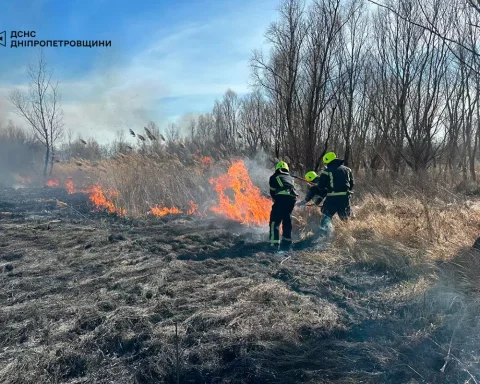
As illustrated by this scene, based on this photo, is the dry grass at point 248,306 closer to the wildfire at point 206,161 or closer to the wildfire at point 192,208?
the wildfire at point 192,208

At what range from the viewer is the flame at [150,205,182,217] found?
10.8m

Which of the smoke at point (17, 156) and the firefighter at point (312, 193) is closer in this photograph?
the firefighter at point (312, 193)

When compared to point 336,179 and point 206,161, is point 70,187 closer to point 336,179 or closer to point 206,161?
point 206,161

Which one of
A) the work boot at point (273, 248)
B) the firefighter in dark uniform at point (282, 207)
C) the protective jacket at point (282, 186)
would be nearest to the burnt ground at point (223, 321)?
the work boot at point (273, 248)

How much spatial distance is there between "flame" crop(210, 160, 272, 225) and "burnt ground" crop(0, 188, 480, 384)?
2690mm

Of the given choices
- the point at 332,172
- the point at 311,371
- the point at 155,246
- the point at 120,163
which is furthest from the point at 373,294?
the point at 120,163

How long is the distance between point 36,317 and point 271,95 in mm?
14725

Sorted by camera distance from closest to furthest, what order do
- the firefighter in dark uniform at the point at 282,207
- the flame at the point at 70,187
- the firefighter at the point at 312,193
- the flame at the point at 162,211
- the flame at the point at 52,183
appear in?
1. the firefighter in dark uniform at the point at 282,207
2. the firefighter at the point at 312,193
3. the flame at the point at 162,211
4. the flame at the point at 70,187
5. the flame at the point at 52,183

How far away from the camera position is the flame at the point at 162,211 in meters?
10.8

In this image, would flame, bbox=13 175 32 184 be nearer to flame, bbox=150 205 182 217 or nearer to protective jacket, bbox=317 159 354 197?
flame, bbox=150 205 182 217

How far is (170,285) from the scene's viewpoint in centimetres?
494

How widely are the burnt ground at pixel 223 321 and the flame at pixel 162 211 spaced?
4.18 meters

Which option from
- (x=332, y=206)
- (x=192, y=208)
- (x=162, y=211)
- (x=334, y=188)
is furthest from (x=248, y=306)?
(x=192, y=208)

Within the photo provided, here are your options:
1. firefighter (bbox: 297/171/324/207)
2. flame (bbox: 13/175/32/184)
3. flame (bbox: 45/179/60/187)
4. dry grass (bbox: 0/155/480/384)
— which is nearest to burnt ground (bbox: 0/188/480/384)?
dry grass (bbox: 0/155/480/384)
